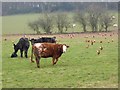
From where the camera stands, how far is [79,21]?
69.1 m

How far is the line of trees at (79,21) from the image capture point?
209 feet

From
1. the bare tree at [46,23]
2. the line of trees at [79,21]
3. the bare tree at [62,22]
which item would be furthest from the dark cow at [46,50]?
the bare tree at [62,22]

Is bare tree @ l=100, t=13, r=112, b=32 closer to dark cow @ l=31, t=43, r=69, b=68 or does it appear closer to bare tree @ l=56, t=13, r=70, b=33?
bare tree @ l=56, t=13, r=70, b=33

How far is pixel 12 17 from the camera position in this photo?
235 ft

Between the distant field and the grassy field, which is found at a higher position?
the distant field

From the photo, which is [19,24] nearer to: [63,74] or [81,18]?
[81,18]

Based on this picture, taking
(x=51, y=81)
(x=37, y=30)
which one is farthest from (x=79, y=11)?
(x=51, y=81)

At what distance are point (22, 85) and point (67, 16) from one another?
51475 millimetres

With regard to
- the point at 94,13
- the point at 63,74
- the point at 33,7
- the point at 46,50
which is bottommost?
the point at 63,74

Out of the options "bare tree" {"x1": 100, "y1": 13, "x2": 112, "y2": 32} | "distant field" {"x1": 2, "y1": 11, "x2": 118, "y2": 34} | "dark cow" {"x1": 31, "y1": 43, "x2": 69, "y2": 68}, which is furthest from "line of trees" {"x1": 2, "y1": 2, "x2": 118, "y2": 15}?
"dark cow" {"x1": 31, "y1": 43, "x2": 69, "y2": 68}

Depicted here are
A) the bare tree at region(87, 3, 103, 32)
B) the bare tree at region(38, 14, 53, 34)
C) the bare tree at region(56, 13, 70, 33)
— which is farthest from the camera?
the bare tree at region(87, 3, 103, 32)

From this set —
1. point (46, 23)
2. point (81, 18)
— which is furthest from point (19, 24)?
point (81, 18)

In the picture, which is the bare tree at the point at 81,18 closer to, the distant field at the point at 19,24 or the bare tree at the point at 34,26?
the distant field at the point at 19,24

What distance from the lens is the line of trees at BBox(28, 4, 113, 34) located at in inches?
2510
